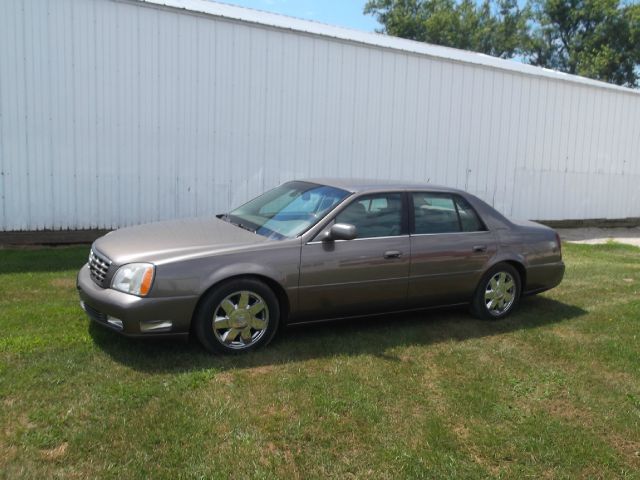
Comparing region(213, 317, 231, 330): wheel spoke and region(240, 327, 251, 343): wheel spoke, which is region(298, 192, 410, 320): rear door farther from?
region(213, 317, 231, 330): wheel spoke

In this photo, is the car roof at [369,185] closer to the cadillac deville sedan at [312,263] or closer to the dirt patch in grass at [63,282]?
the cadillac deville sedan at [312,263]

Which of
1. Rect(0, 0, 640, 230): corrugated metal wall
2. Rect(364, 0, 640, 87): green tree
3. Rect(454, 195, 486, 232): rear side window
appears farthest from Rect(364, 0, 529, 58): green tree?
Rect(454, 195, 486, 232): rear side window

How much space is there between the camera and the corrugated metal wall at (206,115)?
27.6 ft

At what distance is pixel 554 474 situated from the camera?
3154mm

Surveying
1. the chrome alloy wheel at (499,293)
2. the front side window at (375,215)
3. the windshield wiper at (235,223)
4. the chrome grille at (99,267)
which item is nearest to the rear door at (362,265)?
the front side window at (375,215)

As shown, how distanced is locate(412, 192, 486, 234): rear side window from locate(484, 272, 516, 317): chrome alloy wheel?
1.84 feet

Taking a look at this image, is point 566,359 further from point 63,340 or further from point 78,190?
point 78,190

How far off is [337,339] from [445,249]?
137 cm

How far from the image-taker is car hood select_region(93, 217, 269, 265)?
4.30 meters

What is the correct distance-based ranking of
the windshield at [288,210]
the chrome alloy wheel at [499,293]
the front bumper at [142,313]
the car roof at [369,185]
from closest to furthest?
the front bumper at [142,313]
the windshield at [288,210]
the car roof at [369,185]
the chrome alloy wheel at [499,293]

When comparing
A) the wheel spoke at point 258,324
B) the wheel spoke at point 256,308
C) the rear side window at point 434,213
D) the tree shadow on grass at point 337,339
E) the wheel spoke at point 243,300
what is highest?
the rear side window at point 434,213

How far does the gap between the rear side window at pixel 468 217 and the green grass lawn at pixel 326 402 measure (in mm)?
965

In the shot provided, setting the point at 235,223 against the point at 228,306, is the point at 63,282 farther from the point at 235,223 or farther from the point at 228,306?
the point at 228,306

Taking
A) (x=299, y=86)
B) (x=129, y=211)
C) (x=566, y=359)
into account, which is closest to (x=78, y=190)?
(x=129, y=211)
